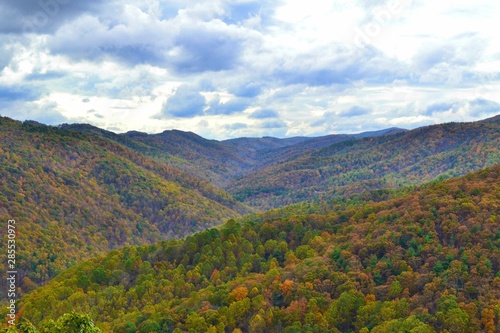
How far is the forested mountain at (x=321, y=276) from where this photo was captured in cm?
7856

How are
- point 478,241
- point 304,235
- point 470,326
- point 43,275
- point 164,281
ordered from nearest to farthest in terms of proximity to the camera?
point 470,326 → point 478,241 → point 164,281 → point 304,235 → point 43,275

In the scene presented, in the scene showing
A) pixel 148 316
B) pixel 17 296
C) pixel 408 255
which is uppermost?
pixel 408 255

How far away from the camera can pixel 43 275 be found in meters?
179

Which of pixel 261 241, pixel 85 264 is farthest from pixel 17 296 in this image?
pixel 261 241

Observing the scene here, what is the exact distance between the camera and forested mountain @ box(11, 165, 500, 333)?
78.6 metres

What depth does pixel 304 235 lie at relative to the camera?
4830 inches

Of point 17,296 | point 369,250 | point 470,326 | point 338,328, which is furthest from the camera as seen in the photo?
point 17,296

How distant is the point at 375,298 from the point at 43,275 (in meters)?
140

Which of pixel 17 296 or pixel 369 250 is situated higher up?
pixel 369 250

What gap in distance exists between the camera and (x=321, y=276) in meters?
91.9

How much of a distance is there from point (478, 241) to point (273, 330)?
4206cm

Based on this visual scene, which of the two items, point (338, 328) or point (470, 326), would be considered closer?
point (470, 326)

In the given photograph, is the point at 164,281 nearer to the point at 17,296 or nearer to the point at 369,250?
the point at 369,250

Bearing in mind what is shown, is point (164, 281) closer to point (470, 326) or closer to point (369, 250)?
point (369, 250)
